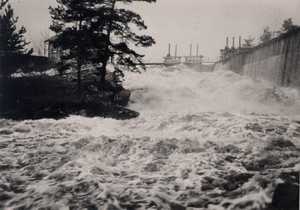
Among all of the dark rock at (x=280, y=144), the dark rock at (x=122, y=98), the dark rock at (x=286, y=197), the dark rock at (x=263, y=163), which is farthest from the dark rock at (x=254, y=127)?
the dark rock at (x=122, y=98)

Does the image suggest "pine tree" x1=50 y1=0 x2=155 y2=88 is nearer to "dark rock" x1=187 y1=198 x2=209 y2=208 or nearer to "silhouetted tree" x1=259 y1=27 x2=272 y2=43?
"dark rock" x1=187 y1=198 x2=209 y2=208

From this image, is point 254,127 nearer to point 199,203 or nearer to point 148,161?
point 148,161

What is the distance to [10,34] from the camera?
20.2m

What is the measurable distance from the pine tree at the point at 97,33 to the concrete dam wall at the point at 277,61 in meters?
7.60

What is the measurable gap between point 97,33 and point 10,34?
5485 millimetres

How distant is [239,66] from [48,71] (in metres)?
17.2

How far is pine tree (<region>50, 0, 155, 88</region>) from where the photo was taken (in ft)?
58.4

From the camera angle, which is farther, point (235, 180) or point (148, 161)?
point (148, 161)

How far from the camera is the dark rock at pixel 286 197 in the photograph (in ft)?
17.9

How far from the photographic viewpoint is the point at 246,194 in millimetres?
6109

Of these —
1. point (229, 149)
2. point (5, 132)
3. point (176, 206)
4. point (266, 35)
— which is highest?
point (266, 35)

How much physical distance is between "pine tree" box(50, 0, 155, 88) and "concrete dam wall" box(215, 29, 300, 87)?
24.9ft

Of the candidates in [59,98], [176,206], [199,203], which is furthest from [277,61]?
[176,206]

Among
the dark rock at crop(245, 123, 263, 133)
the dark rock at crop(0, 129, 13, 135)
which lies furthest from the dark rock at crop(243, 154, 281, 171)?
the dark rock at crop(0, 129, 13, 135)
